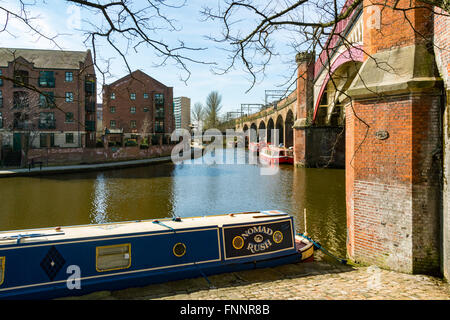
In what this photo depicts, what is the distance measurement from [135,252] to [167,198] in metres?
10.5

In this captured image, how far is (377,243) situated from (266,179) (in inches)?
635

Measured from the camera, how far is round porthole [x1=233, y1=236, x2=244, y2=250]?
702 centimetres

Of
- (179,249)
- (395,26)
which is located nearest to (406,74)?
(395,26)

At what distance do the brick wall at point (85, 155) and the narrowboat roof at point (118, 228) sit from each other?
2470 centimetres

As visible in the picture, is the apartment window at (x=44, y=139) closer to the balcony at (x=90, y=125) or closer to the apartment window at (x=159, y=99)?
the balcony at (x=90, y=125)

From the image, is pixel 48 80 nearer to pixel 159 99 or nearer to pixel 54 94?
pixel 54 94

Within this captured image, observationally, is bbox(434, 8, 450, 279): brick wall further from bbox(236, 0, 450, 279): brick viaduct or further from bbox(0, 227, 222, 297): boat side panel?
bbox(0, 227, 222, 297): boat side panel

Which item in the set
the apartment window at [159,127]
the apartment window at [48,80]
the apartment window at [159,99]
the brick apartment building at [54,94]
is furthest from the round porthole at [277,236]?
the apartment window at [159,99]

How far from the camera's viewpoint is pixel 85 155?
3070 centimetres

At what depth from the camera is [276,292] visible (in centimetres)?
568

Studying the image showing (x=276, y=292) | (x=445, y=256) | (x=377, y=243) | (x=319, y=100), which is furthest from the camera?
(x=319, y=100)

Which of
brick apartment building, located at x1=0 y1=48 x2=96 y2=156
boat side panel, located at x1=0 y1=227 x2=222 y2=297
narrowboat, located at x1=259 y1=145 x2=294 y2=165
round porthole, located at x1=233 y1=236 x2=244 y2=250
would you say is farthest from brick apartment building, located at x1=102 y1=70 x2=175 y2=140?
boat side panel, located at x1=0 y1=227 x2=222 y2=297
